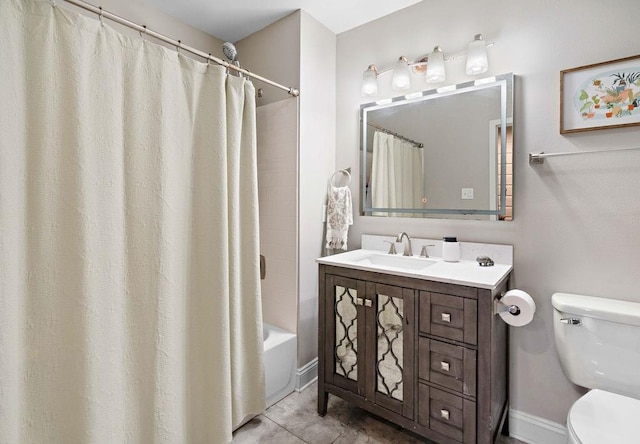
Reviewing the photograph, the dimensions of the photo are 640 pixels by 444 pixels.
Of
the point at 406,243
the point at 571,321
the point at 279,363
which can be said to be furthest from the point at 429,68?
the point at 279,363

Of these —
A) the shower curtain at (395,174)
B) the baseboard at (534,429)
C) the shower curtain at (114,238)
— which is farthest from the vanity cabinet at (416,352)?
the shower curtain at (395,174)

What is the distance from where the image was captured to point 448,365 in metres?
1.41

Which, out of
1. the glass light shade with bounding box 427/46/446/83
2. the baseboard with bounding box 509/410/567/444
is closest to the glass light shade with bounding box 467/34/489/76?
the glass light shade with bounding box 427/46/446/83

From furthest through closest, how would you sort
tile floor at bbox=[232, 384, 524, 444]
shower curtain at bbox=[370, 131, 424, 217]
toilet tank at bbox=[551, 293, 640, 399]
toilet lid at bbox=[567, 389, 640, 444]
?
shower curtain at bbox=[370, 131, 424, 217]
tile floor at bbox=[232, 384, 524, 444]
toilet tank at bbox=[551, 293, 640, 399]
toilet lid at bbox=[567, 389, 640, 444]

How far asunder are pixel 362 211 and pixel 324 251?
39cm

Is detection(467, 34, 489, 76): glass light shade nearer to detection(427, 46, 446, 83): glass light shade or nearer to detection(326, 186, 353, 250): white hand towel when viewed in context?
detection(427, 46, 446, 83): glass light shade

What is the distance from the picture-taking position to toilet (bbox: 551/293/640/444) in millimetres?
1082

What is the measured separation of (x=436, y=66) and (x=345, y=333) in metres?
1.55

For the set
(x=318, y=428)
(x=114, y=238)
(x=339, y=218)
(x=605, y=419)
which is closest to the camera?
(x=605, y=419)

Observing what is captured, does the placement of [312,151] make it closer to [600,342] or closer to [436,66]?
[436,66]

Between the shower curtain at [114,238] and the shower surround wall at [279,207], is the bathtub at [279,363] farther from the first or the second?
the shower curtain at [114,238]

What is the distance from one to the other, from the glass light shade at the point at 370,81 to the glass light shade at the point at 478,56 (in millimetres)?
562

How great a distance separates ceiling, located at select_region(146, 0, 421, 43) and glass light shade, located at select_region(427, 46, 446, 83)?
1.40ft

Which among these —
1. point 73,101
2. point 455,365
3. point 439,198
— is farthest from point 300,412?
point 73,101
